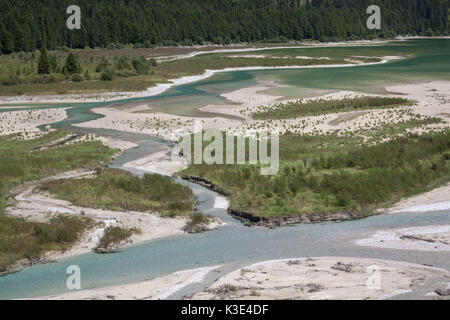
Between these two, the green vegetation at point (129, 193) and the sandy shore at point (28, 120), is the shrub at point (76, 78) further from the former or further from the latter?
the green vegetation at point (129, 193)

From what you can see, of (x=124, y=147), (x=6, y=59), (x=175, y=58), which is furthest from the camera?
(x=175, y=58)

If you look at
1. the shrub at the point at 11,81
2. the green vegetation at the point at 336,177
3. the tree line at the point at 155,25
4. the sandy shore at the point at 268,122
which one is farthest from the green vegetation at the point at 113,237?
the tree line at the point at 155,25

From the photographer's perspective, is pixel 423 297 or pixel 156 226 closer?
pixel 423 297

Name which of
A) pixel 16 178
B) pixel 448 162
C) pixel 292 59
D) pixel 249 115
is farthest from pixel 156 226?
pixel 292 59

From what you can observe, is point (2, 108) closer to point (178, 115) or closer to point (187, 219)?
point (178, 115)
